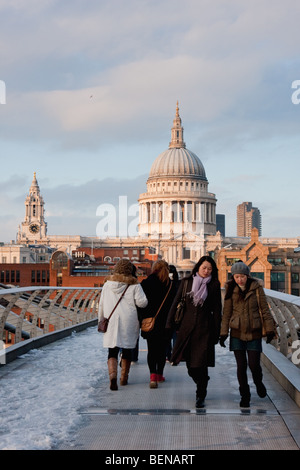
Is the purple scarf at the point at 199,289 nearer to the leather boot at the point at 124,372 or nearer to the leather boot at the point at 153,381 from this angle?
the leather boot at the point at 153,381

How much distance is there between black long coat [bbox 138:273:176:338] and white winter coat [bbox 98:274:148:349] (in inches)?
10.5

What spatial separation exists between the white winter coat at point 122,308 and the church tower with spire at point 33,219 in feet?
578

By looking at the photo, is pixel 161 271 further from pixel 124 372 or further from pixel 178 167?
pixel 178 167

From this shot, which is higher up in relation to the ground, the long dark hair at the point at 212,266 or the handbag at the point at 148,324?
the long dark hair at the point at 212,266

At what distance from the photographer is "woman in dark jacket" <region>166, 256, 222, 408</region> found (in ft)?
29.1

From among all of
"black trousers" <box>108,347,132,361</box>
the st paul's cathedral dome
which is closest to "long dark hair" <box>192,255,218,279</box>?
"black trousers" <box>108,347,132,361</box>

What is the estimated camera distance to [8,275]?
298ft

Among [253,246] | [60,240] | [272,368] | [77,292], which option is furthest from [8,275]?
[60,240]

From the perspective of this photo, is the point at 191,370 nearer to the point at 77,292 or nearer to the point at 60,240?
the point at 77,292

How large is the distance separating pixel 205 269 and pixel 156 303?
1528 millimetres

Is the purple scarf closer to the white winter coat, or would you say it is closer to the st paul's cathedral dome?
the white winter coat

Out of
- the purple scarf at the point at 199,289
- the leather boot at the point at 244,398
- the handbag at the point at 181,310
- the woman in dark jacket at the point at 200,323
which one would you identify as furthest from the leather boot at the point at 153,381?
the leather boot at the point at 244,398

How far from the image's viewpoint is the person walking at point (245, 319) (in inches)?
347
